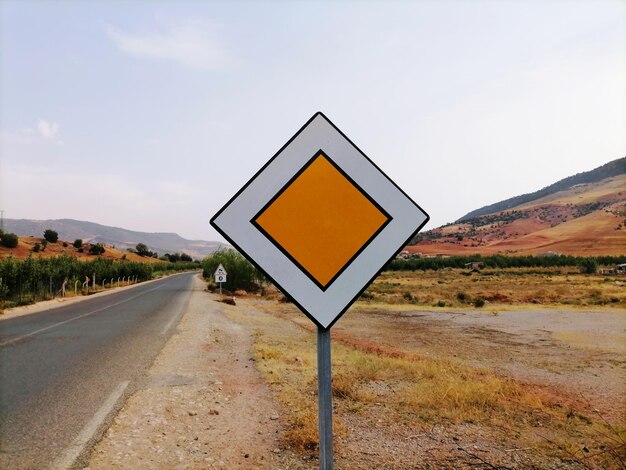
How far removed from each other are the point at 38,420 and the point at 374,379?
16.7 ft

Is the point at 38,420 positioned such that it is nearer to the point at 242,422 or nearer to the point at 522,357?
the point at 242,422

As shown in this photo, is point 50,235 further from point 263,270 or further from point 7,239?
point 263,270

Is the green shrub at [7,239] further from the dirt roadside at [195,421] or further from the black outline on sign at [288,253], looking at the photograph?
the black outline on sign at [288,253]

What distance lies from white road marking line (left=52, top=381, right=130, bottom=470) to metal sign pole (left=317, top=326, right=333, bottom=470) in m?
3.71

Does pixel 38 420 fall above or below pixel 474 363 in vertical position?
above

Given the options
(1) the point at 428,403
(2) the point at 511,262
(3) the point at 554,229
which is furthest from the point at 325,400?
(3) the point at 554,229

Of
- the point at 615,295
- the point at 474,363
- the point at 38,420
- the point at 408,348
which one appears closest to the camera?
the point at 38,420

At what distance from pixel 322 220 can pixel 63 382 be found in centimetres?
736

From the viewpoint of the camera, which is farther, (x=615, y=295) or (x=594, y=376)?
(x=615, y=295)

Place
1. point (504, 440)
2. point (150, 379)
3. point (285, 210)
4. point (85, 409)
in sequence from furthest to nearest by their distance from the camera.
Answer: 1. point (150, 379)
2. point (85, 409)
3. point (504, 440)
4. point (285, 210)

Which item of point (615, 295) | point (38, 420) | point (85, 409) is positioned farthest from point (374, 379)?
point (615, 295)

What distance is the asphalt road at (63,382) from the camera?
4.47m

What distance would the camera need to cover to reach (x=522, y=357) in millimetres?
11789

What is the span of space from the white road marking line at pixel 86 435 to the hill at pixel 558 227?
10193 cm
